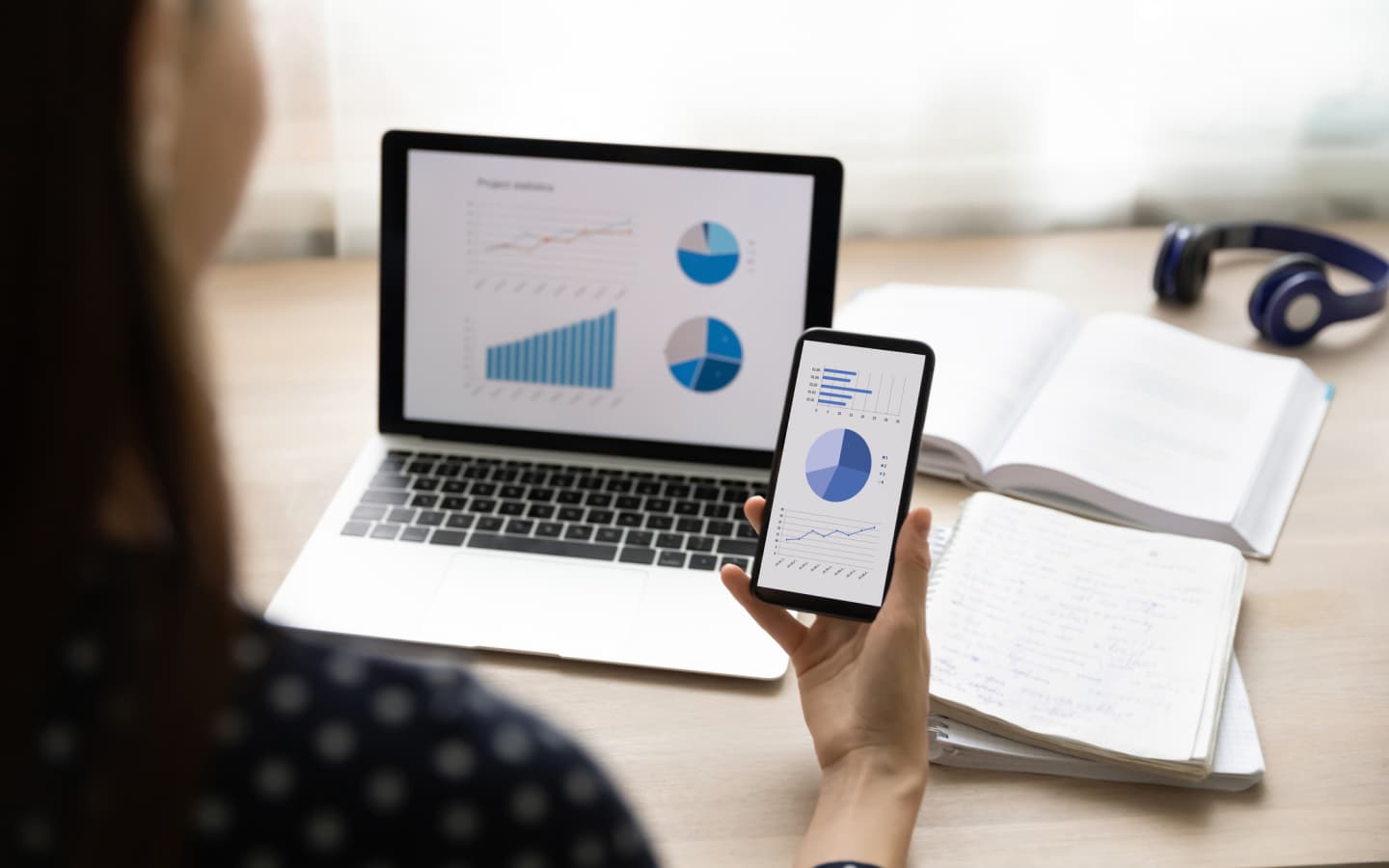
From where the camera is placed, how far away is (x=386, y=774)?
392 mm

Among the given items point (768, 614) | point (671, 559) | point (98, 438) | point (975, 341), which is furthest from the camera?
point (975, 341)

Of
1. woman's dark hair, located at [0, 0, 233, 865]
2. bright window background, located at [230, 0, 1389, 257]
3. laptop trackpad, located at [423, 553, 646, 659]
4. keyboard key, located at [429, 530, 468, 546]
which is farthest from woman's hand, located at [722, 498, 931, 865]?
bright window background, located at [230, 0, 1389, 257]

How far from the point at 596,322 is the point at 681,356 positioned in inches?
2.8

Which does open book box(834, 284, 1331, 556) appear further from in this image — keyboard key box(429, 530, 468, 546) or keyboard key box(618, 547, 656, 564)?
keyboard key box(429, 530, 468, 546)

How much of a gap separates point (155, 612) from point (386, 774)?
8 centimetres

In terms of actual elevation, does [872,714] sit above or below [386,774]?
below

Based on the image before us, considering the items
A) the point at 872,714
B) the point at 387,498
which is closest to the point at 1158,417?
the point at 872,714

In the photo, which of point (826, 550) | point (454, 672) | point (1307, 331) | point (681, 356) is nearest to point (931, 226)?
point (1307, 331)

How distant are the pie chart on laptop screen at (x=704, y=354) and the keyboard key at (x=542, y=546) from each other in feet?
0.53

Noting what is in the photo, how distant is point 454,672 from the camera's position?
42 centimetres

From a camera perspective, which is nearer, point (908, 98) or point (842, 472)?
point (842, 472)

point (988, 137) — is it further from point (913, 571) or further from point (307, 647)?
point (307, 647)

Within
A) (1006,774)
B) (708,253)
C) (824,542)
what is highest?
(708,253)

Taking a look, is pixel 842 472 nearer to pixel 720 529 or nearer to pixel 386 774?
pixel 720 529
